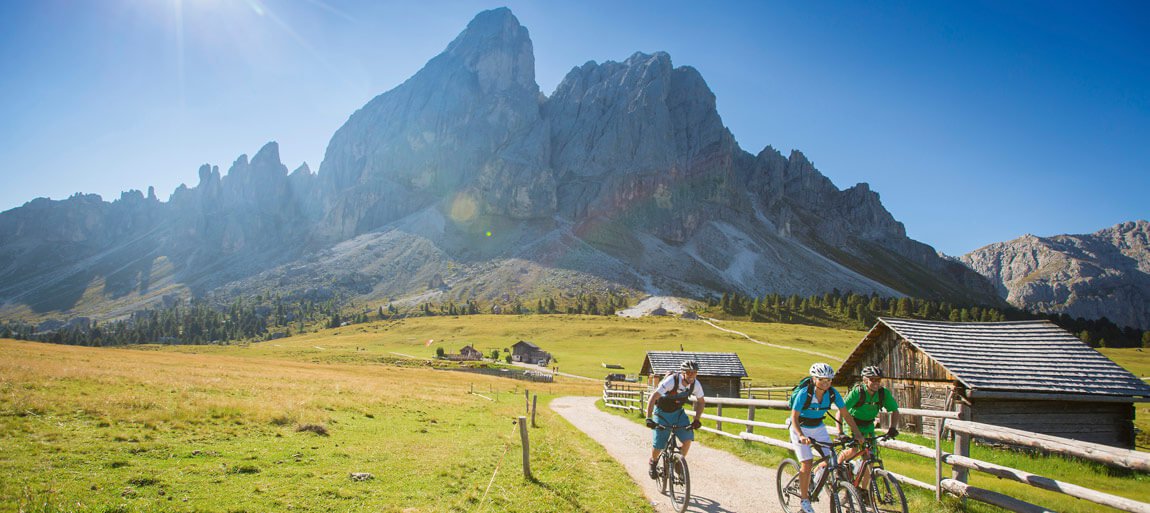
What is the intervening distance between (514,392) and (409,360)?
42.4 m

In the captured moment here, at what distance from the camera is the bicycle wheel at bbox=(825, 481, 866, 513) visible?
8.17 meters

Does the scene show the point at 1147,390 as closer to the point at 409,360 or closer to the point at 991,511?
the point at 991,511

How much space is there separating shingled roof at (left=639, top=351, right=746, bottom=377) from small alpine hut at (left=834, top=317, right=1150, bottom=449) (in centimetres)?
1554

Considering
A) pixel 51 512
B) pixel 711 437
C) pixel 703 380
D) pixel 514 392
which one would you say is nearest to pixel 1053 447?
pixel 711 437

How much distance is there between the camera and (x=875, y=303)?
15438cm

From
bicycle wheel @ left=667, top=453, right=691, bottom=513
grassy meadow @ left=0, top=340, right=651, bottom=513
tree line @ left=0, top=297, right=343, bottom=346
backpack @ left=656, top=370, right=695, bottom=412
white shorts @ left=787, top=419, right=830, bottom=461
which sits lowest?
tree line @ left=0, top=297, right=343, bottom=346

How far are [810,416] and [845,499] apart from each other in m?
1.36

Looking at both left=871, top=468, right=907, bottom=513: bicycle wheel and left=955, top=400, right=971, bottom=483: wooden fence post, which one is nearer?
left=871, top=468, right=907, bottom=513: bicycle wheel

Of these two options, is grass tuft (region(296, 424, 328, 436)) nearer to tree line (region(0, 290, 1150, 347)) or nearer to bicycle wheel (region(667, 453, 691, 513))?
bicycle wheel (region(667, 453, 691, 513))

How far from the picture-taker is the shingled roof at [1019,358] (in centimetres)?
2167

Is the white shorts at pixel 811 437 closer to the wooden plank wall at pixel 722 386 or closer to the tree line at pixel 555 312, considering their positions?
the wooden plank wall at pixel 722 386

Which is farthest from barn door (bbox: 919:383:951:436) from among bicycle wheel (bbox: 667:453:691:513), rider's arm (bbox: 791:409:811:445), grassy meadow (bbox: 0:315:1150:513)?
bicycle wheel (bbox: 667:453:691:513)

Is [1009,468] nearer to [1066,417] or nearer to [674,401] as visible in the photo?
[674,401]

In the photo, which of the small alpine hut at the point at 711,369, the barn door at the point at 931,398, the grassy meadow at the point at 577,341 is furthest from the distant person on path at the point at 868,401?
the grassy meadow at the point at 577,341
